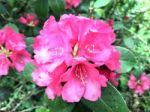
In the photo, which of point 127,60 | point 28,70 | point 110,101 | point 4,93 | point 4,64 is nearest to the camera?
point 110,101

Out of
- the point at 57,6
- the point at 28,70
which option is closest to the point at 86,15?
the point at 57,6

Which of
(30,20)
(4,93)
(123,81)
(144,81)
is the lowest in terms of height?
(123,81)

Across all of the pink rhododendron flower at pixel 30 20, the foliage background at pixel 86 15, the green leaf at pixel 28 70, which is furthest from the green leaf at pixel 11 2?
the green leaf at pixel 28 70

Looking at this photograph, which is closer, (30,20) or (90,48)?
(90,48)

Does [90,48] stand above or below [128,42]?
above

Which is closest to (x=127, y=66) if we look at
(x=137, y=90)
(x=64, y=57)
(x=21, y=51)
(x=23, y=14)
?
(x=64, y=57)

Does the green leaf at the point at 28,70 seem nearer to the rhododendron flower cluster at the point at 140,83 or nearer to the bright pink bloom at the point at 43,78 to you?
the bright pink bloom at the point at 43,78

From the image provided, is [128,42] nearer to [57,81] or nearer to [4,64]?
[4,64]
